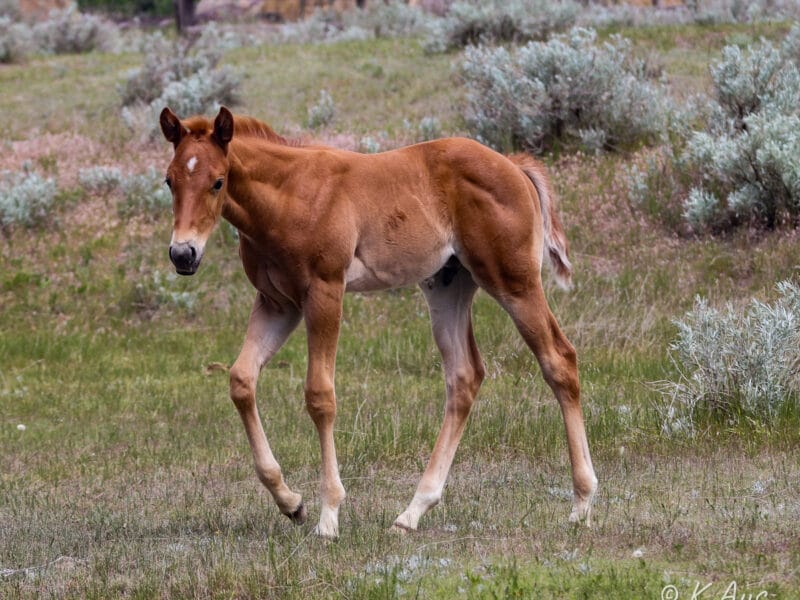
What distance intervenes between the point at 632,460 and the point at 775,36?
13.0 metres

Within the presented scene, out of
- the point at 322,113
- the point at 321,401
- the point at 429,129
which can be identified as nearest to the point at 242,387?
the point at 321,401

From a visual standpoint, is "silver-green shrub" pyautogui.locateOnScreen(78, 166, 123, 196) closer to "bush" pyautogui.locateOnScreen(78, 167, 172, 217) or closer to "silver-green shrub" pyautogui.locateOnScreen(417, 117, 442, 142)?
"bush" pyautogui.locateOnScreen(78, 167, 172, 217)

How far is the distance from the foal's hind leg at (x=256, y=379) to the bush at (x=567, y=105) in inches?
387

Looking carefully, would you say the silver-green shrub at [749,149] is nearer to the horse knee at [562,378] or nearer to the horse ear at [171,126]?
the horse knee at [562,378]

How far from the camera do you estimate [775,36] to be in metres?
19.7

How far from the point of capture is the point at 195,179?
20.7ft

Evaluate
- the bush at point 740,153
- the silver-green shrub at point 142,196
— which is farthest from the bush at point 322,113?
the bush at point 740,153

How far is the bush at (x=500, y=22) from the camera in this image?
21.6m

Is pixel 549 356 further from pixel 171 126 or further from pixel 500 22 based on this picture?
pixel 500 22

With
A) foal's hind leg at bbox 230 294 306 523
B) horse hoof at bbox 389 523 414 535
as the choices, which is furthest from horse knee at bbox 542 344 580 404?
foal's hind leg at bbox 230 294 306 523

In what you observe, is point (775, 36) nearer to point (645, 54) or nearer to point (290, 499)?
point (645, 54)

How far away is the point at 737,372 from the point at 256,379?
401cm

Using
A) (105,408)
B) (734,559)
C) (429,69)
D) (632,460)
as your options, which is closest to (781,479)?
(632,460)

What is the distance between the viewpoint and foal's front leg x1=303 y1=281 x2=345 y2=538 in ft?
22.0
